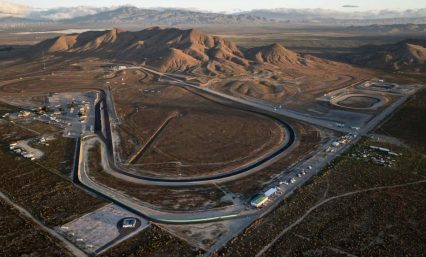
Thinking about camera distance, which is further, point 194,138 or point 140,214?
point 194,138

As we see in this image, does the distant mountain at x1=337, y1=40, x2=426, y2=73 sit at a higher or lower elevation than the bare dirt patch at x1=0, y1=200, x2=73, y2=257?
higher

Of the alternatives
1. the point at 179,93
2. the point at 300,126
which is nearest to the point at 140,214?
the point at 300,126

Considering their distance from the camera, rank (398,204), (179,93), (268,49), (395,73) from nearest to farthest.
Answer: (398,204) → (179,93) → (395,73) → (268,49)

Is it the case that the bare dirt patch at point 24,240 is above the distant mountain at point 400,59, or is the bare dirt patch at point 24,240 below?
below

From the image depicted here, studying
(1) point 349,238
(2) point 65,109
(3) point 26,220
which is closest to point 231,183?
(1) point 349,238

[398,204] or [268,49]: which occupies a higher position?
[268,49]

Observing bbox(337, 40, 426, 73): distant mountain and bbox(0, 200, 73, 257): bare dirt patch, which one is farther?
bbox(337, 40, 426, 73): distant mountain

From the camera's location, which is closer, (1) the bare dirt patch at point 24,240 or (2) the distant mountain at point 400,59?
(1) the bare dirt patch at point 24,240

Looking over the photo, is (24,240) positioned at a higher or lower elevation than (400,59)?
lower

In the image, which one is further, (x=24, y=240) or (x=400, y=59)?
(x=400, y=59)

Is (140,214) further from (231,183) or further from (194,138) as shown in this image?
(194,138)

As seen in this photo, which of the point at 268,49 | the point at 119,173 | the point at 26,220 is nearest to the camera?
the point at 26,220
